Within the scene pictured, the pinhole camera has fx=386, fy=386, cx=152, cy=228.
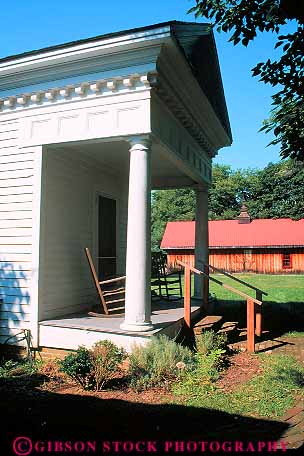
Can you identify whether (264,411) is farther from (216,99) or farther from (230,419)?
(216,99)

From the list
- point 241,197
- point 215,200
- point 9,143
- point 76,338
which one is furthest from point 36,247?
point 241,197

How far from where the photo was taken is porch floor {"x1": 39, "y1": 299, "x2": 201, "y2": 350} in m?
5.49

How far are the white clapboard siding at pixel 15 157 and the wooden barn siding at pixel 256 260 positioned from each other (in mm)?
26380

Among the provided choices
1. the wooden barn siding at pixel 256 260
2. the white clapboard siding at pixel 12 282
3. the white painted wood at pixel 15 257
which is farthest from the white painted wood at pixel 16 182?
the wooden barn siding at pixel 256 260

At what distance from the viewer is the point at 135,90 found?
18.8 feet

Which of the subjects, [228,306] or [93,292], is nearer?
[93,292]

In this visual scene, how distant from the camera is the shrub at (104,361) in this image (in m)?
4.85

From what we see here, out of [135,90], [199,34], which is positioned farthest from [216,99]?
[135,90]

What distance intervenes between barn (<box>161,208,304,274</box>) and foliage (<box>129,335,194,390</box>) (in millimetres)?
26843

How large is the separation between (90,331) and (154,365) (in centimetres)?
122

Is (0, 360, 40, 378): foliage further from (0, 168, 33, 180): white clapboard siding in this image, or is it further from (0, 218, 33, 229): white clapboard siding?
(0, 168, 33, 180): white clapboard siding

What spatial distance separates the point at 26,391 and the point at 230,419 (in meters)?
2.57

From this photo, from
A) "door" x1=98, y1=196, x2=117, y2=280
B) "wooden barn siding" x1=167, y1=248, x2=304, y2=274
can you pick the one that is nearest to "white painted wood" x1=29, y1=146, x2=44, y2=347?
"door" x1=98, y1=196, x2=117, y2=280

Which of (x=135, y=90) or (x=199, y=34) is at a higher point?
(x=199, y=34)
